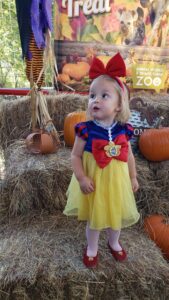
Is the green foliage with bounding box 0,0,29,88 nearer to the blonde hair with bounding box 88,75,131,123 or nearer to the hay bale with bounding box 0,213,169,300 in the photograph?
the hay bale with bounding box 0,213,169,300

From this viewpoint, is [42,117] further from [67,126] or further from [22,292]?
[22,292]

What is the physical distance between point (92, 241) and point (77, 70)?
2.59 m

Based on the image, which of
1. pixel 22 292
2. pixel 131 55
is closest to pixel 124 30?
pixel 131 55

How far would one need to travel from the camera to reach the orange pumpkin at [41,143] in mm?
2918

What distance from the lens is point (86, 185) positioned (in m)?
1.75

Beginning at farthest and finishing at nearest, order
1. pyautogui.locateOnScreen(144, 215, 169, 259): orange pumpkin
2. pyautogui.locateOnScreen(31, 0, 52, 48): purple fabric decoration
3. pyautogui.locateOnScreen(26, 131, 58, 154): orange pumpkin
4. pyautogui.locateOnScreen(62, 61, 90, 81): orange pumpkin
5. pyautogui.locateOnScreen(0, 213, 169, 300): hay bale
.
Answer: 1. pyautogui.locateOnScreen(62, 61, 90, 81): orange pumpkin
2. pyautogui.locateOnScreen(26, 131, 58, 154): orange pumpkin
3. pyautogui.locateOnScreen(31, 0, 52, 48): purple fabric decoration
4. pyautogui.locateOnScreen(144, 215, 169, 259): orange pumpkin
5. pyautogui.locateOnScreen(0, 213, 169, 300): hay bale

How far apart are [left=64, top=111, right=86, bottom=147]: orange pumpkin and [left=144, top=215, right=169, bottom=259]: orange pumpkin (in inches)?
40.2

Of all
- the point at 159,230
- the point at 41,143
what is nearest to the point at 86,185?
the point at 159,230

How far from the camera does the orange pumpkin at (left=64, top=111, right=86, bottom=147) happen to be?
3.17m

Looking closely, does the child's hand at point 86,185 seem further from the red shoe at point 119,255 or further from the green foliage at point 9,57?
the green foliage at point 9,57

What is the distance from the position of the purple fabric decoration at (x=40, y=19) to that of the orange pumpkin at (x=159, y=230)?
1.66 metres

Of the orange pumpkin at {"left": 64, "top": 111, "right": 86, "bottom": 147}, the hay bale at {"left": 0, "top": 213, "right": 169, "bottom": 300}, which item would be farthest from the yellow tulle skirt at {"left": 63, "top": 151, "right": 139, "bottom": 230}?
the orange pumpkin at {"left": 64, "top": 111, "right": 86, "bottom": 147}

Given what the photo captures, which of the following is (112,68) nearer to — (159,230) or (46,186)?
(46,186)

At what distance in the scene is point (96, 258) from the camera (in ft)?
6.65
